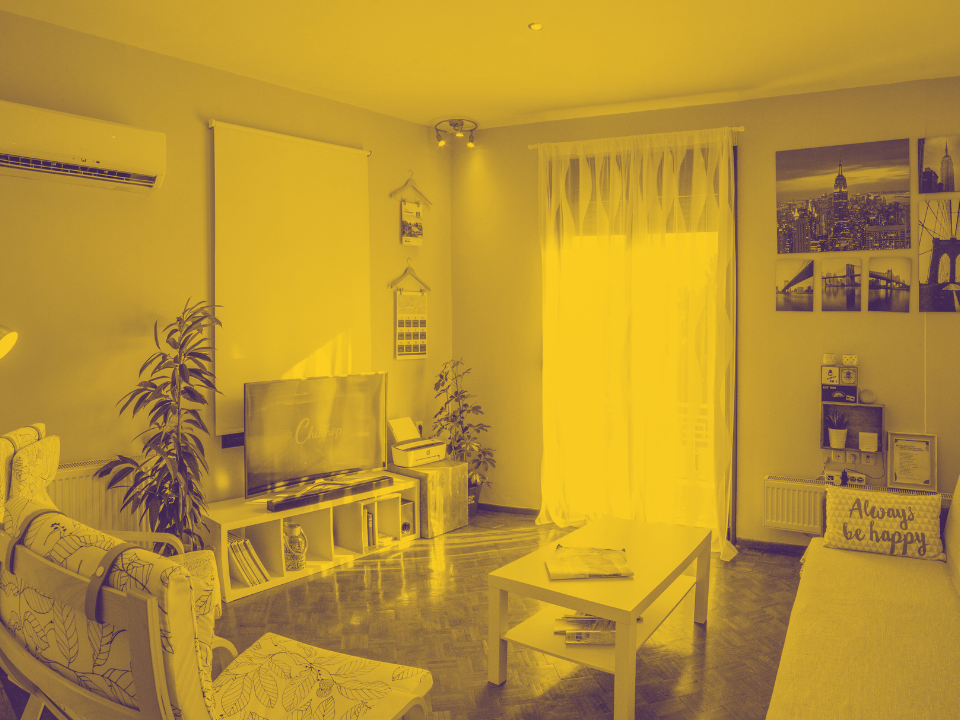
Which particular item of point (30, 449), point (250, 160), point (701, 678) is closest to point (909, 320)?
point (701, 678)

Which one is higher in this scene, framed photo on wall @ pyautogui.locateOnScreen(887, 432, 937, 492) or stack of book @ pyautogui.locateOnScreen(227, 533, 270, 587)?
framed photo on wall @ pyautogui.locateOnScreen(887, 432, 937, 492)

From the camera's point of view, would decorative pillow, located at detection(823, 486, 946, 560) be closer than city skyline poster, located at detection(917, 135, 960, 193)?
Yes

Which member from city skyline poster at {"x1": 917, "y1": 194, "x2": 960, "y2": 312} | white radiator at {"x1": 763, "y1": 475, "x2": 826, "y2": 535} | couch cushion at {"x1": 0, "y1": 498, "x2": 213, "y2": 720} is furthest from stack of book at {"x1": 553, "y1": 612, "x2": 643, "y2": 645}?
city skyline poster at {"x1": 917, "y1": 194, "x2": 960, "y2": 312}

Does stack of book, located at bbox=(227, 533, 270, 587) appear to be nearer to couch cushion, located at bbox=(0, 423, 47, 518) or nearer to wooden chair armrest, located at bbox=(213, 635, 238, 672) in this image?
wooden chair armrest, located at bbox=(213, 635, 238, 672)

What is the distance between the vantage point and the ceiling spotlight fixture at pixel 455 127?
16.5 ft

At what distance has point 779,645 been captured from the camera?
3064mm

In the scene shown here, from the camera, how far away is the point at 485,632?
10.5 feet

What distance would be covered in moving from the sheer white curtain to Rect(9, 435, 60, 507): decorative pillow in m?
3.26

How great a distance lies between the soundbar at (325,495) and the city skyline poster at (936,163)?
3697 millimetres

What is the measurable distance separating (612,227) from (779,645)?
278cm

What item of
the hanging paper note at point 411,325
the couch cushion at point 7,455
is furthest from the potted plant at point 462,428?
the couch cushion at point 7,455

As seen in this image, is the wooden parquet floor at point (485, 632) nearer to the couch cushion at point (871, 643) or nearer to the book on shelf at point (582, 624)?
the book on shelf at point (582, 624)

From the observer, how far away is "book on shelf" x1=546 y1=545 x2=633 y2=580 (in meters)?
2.69

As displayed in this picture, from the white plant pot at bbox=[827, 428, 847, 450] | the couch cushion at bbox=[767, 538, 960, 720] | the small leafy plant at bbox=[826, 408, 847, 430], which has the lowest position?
the couch cushion at bbox=[767, 538, 960, 720]
